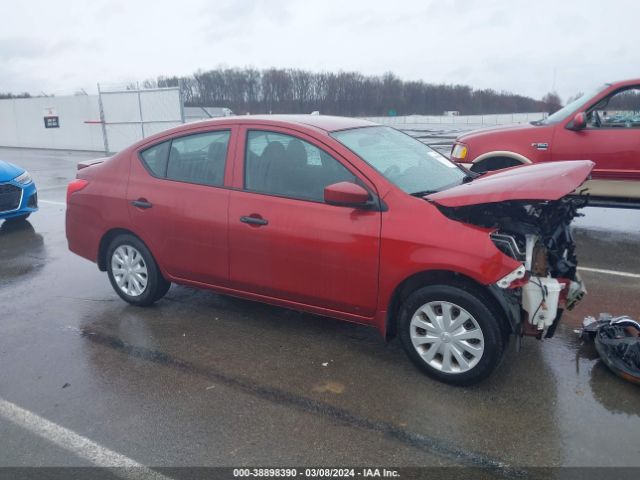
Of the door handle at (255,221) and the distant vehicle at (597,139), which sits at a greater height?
the distant vehicle at (597,139)

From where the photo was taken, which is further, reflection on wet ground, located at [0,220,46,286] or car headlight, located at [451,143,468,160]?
car headlight, located at [451,143,468,160]

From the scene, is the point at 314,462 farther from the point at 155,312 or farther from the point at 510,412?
the point at 155,312

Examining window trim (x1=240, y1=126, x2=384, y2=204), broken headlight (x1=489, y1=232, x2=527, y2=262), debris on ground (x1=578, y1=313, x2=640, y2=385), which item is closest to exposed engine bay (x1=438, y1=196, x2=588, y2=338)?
broken headlight (x1=489, y1=232, x2=527, y2=262)

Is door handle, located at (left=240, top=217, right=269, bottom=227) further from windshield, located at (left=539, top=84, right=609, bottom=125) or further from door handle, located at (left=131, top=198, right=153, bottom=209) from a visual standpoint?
windshield, located at (left=539, top=84, right=609, bottom=125)

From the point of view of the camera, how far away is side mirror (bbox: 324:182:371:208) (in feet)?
11.3

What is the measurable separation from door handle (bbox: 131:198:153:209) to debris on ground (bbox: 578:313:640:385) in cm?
361

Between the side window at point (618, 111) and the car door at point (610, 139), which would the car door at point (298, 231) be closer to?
the car door at point (610, 139)

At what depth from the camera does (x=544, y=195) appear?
3162 millimetres

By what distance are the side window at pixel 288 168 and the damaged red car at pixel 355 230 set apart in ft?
0.03

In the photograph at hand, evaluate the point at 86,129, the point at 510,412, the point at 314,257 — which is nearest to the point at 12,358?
the point at 314,257

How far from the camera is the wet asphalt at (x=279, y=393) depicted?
286cm

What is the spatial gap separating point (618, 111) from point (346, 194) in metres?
5.02

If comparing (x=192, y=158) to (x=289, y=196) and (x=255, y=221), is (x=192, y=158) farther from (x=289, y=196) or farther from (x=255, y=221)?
(x=289, y=196)

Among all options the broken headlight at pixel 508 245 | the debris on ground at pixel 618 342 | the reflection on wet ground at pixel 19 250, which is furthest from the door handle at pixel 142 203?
the debris on ground at pixel 618 342
